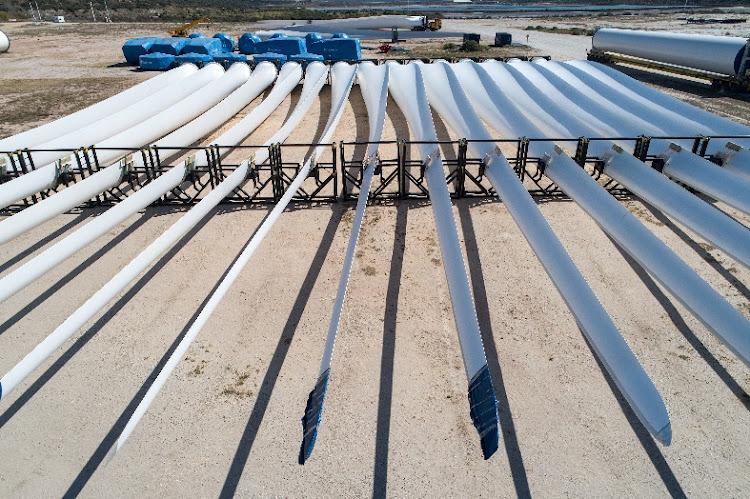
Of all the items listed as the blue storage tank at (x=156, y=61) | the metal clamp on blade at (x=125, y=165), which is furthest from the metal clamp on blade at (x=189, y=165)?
the blue storage tank at (x=156, y=61)

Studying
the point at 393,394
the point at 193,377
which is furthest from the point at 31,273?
the point at 393,394

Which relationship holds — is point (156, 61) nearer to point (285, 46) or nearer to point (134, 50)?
point (134, 50)

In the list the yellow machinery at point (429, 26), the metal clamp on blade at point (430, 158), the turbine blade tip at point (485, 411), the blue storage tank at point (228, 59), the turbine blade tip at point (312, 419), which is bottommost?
the turbine blade tip at point (312, 419)

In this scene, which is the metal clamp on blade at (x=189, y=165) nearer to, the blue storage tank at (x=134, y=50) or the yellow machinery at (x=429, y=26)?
the blue storage tank at (x=134, y=50)

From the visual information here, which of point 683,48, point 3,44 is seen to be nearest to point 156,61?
point 3,44

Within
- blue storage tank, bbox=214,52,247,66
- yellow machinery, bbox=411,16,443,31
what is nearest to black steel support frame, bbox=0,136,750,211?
blue storage tank, bbox=214,52,247,66

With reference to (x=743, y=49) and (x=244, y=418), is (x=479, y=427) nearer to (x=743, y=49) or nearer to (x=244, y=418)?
(x=244, y=418)
